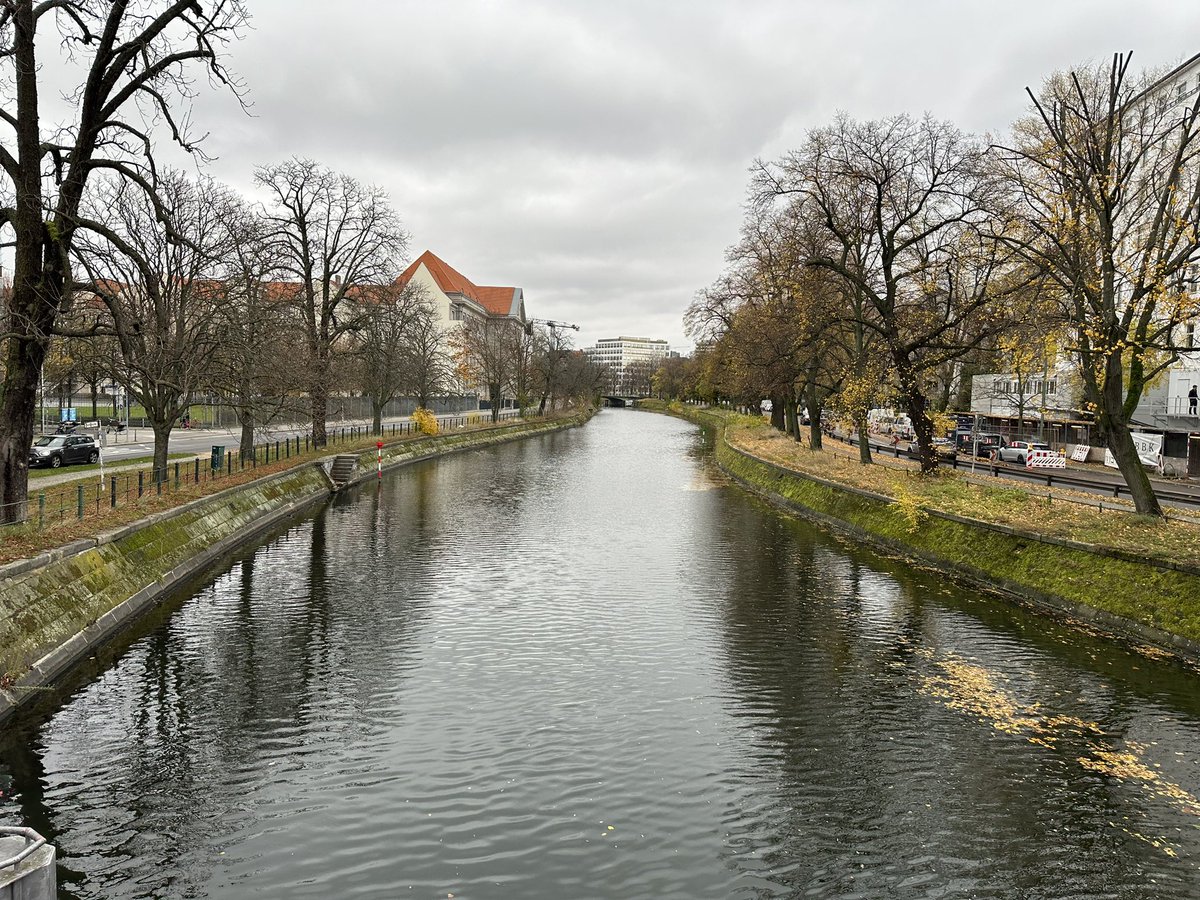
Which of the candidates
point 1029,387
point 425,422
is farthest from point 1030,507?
point 425,422

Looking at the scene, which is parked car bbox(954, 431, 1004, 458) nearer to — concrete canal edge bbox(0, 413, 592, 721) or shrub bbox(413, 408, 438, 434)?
shrub bbox(413, 408, 438, 434)

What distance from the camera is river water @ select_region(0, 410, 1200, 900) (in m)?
9.37

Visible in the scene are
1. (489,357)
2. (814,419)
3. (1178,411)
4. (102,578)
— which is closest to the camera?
(102,578)

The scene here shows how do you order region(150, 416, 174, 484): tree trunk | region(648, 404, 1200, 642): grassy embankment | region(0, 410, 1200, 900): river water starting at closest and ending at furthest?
region(0, 410, 1200, 900): river water < region(648, 404, 1200, 642): grassy embankment < region(150, 416, 174, 484): tree trunk

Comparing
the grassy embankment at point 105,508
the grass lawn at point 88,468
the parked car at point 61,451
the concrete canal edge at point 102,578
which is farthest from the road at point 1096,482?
the parked car at point 61,451

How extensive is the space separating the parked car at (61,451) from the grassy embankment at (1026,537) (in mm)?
32031

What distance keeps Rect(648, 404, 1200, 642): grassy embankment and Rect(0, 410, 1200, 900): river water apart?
1.62m

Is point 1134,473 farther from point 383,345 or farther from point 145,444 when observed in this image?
point 145,444

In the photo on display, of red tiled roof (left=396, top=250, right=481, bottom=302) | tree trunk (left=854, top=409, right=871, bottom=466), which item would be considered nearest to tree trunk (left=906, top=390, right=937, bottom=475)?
tree trunk (left=854, top=409, right=871, bottom=466)

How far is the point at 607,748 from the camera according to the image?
40.8ft

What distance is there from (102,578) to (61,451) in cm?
2047

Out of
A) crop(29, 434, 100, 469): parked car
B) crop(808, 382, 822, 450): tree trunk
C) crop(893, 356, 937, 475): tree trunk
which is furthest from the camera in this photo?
crop(808, 382, 822, 450): tree trunk

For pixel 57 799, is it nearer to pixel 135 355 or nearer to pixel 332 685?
pixel 332 685

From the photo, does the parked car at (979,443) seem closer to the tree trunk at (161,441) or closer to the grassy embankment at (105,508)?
the grassy embankment at (105,508)
